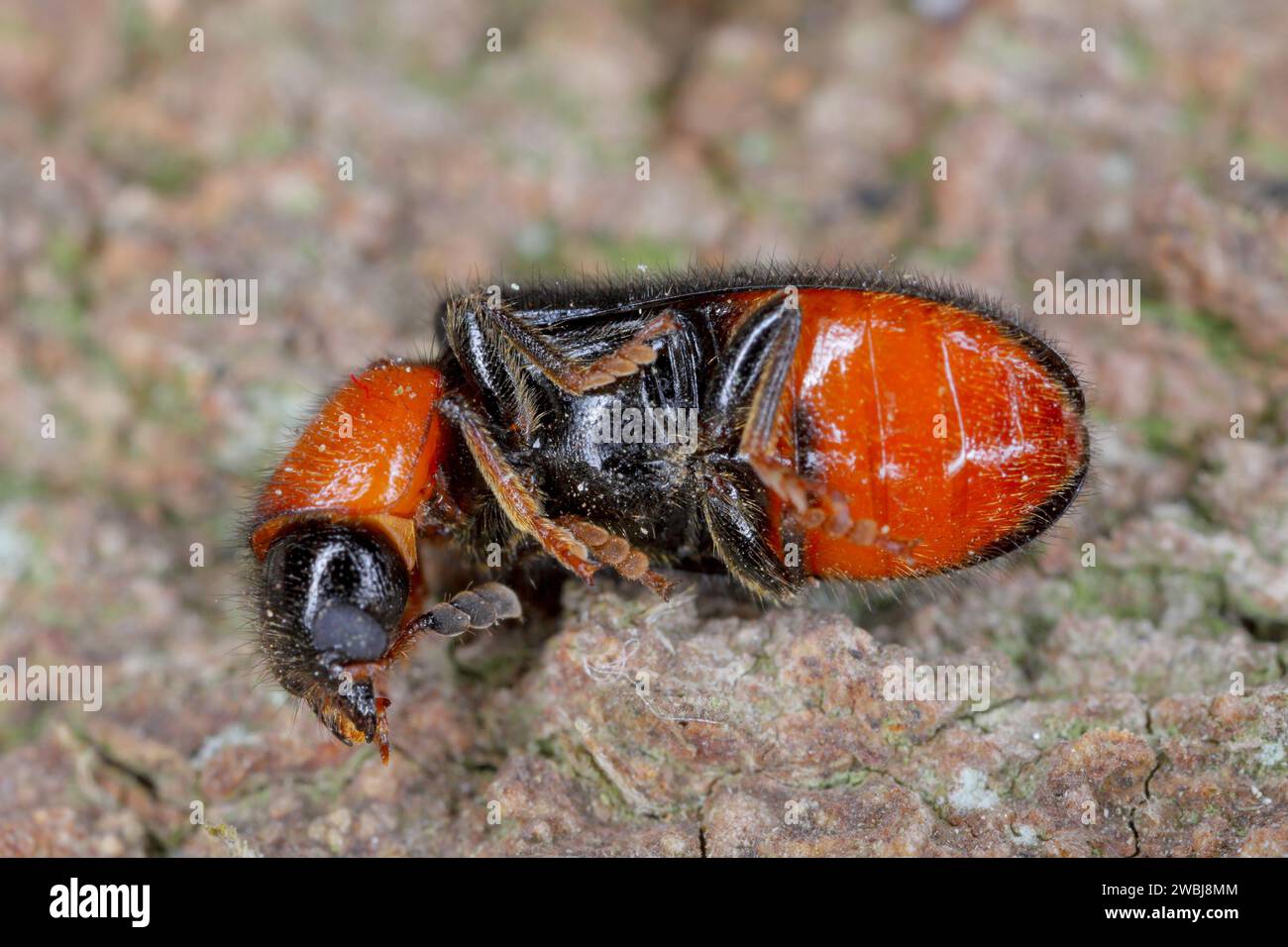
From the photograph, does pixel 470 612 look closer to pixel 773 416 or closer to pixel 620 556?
pixel 620 556

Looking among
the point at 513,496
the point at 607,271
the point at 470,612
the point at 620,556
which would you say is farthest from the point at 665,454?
the point at 607,271

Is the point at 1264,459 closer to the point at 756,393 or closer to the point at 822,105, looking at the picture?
the point at 756,393

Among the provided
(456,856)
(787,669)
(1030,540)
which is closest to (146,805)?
(456,856)

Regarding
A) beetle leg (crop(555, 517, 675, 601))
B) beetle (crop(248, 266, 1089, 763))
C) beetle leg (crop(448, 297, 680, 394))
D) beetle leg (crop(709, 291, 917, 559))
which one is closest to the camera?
beetle leg (crop(709, 291, 917, 559))

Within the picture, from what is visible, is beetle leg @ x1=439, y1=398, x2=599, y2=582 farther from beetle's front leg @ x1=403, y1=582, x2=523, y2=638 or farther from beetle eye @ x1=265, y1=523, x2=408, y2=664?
beetle eye @ x1=265, y1=523, x2=408, y2=664

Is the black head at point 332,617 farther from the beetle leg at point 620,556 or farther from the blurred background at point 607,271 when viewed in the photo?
the beetle leg at point 620,556

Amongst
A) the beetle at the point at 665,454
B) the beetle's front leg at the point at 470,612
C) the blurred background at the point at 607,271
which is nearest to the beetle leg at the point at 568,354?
the beetle at the point at 665,454

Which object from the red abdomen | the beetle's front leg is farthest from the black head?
the red abdomen
